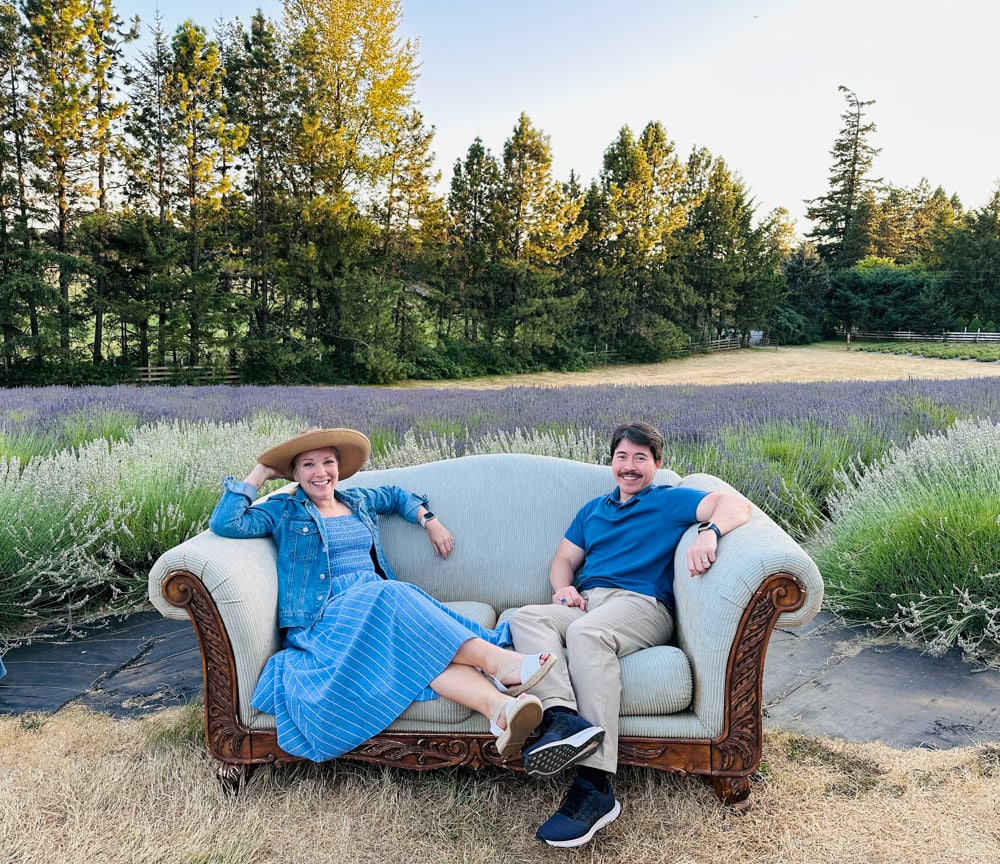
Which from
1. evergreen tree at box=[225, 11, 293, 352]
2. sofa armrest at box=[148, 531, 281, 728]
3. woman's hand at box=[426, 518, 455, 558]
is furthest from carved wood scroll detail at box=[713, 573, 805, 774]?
evergreen tree at box=[225, 11, 293, 352]

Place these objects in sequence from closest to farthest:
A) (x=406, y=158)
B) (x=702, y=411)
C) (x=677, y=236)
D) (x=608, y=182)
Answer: (x=702, y=411), (x=406, y=158), (x=608, y=182), (x=677, y=236)

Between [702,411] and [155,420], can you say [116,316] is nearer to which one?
[155,420]

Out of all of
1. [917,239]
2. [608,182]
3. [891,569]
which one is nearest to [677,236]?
[608,182]

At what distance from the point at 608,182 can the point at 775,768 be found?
2755cm

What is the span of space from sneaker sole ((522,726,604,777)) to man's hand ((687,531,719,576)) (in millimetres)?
594

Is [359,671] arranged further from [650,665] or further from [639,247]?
[639,247]

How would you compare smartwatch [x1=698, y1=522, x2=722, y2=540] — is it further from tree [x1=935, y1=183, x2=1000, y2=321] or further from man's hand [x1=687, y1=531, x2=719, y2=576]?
tree [x1=935, y1=183, x2=1000, y2=321]

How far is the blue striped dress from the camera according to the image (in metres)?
2.04

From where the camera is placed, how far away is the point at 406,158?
72.0ft

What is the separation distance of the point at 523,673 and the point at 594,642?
0.73 feet

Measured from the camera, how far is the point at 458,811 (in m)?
2.11

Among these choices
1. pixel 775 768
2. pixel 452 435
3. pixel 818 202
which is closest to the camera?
pixel 775 768

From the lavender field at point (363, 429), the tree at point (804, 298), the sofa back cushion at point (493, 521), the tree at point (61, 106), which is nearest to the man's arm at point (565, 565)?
the sofa back cushion at point (493, 521)

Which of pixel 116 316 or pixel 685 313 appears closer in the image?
pixel 116 316
